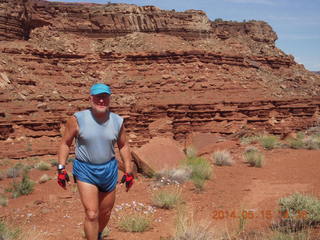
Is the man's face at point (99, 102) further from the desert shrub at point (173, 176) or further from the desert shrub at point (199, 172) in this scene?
the desert shrub at point (173, 176)

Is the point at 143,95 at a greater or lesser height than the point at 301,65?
lesser

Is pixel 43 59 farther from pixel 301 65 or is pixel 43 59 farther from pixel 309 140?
pixel 301 65

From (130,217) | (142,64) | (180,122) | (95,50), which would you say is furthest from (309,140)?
(95,50)

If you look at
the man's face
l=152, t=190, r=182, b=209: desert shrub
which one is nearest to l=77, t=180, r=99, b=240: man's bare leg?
the man's face

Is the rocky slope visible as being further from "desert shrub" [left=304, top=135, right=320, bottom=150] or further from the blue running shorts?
the blue running shorts

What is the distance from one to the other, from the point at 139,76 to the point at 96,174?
29.4 meters

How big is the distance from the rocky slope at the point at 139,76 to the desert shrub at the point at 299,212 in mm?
16088

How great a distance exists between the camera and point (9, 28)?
104 feet

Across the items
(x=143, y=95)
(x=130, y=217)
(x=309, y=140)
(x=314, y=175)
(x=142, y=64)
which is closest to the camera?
(x=130, y=217)

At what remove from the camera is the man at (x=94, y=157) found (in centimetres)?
420

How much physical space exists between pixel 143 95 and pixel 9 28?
40.4 ft

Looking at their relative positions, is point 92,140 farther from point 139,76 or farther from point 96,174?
point 139,76

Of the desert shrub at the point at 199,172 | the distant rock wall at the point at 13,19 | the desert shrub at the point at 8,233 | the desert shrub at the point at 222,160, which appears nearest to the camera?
the desert shrub at the point at 8,233

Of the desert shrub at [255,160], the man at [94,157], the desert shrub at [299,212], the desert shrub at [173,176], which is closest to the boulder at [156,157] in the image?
the desert shrub at [173,176]
